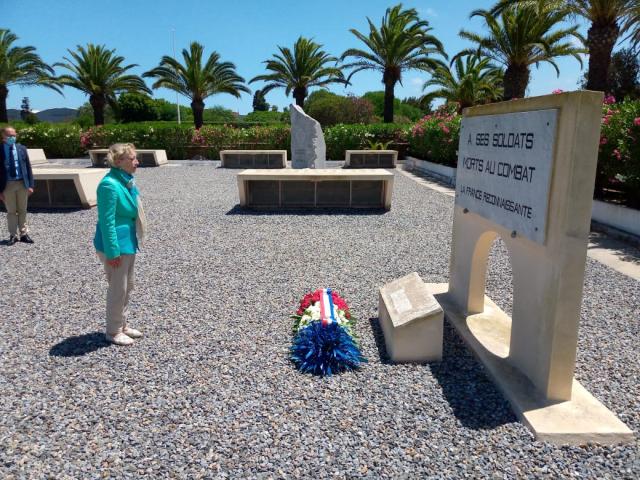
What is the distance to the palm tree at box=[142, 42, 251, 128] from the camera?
28.0 m

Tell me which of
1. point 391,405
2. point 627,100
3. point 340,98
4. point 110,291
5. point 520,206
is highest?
point 340,98

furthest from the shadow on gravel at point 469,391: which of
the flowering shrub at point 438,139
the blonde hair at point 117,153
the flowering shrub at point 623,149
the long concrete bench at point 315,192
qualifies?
the flowering shrub at point 438,139

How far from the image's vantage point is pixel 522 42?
19703mm

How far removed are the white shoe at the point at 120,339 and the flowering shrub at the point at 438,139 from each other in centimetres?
1311

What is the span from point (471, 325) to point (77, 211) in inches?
342

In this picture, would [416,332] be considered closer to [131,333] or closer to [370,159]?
[131,333]

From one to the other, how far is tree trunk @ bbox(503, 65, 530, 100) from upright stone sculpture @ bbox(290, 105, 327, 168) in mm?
10675

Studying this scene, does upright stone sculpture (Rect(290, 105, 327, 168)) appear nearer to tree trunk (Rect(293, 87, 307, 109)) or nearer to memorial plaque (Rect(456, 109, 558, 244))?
memorial plaque (Rect(456, 109, 558, 244))

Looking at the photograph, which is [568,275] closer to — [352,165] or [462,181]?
[462,181]

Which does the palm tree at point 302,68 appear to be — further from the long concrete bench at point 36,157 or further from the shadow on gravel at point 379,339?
the shadow on gravel at point 379,339

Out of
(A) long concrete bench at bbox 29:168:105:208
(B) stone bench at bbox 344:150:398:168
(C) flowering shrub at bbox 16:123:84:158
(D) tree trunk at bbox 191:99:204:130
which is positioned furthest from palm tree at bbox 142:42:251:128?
(A) long concrete bench at bbox 29:168:105:208

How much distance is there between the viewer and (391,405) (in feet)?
10.2

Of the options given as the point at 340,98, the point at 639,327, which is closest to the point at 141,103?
the point at 340,98

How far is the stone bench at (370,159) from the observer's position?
20.5m
